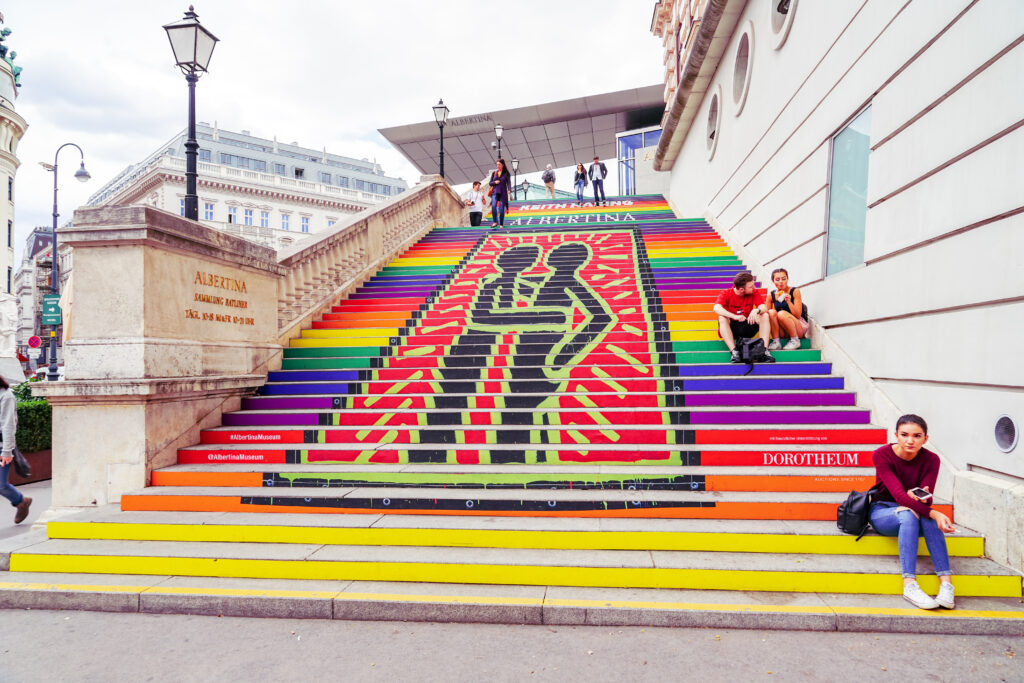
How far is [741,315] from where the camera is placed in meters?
7.55

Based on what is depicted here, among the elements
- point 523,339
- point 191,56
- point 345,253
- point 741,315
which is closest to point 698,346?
point 741,315

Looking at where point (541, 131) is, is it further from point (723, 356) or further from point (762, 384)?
point (762, 384)

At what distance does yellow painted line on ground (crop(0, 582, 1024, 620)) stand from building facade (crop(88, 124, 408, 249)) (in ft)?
146

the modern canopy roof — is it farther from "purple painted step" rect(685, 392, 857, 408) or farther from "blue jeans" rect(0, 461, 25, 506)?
"blue jeans" rect(0, 461, 25, 506)

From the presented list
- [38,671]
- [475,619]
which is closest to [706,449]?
[475,619]

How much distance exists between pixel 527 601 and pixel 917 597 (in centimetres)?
248

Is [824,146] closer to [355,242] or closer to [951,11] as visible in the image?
[951,11]

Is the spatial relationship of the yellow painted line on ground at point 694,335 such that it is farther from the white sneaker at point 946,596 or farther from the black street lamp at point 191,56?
the black street lamp at point 191,56

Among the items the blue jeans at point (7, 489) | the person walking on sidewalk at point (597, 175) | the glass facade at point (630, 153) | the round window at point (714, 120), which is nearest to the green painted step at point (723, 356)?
the blue jeans at point (7, 489)

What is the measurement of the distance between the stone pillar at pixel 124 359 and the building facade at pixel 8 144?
48879 mm

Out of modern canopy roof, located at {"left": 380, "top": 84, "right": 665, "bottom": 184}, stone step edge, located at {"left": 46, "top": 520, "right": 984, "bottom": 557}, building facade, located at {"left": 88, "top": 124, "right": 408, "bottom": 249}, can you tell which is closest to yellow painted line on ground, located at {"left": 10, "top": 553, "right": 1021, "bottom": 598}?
stone step edge, located at {"left": 46, "top": 520, "right": 984, "bottom": 557}

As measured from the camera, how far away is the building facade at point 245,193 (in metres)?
A: 54.8

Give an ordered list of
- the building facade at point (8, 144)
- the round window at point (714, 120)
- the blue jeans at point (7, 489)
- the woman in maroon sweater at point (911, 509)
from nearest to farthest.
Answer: the woman in maroon sweater at point (911, 509), the blue jeans at point (7, 489), the round window at point (714, 120), the building facade at point (8, 144)

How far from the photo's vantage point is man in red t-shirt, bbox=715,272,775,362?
745 centimetres
